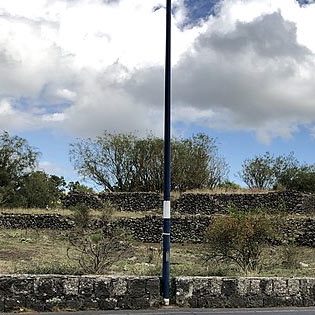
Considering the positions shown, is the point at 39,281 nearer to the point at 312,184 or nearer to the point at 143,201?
the point at 143,201

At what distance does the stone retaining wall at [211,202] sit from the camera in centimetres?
3444

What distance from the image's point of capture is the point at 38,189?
49.1 metres

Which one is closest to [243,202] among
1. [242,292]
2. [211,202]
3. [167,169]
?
[211,202]

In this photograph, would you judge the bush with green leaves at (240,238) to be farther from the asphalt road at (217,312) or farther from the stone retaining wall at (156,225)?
the stone retaining wall at (156,225)

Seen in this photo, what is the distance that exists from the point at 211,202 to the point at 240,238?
736 inches

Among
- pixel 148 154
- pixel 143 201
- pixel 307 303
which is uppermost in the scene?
pixel 148 154

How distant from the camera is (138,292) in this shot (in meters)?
9.96

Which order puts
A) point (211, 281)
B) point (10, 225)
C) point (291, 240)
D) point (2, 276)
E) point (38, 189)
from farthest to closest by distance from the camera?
point (38, 189), point (10, 225), point (291, 240), point (211, 281), point (2, 276)

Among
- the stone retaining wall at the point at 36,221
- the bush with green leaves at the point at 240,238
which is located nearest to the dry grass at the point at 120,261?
the bush with green leaves at the point at 240,238

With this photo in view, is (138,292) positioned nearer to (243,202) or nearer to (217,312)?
(217,312)

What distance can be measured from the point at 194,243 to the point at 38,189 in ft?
77.0

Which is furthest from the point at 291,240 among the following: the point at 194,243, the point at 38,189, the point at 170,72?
the point at 38,189

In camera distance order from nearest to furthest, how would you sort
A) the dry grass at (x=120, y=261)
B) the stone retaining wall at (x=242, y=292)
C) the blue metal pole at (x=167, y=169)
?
1. the blue metal pole at (x=167, y=169)
2. the stone retaining wall at (x=242, y=292)
3. the dry grass at (x=120, y=261)

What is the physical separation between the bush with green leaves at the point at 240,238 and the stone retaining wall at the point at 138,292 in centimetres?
561
